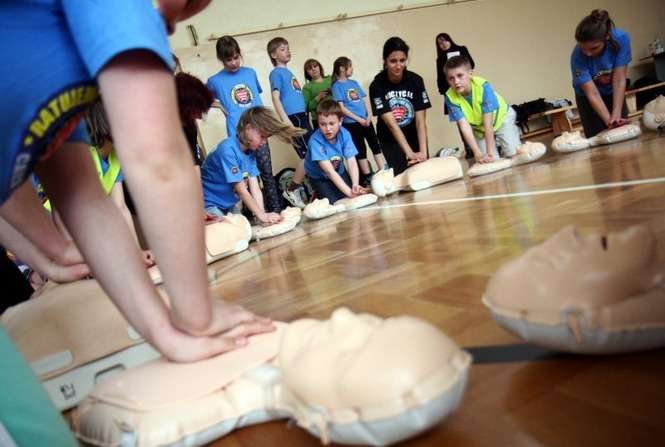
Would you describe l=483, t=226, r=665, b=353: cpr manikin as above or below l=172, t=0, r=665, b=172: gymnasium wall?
below

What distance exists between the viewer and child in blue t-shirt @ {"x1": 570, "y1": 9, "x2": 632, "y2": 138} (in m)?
2.74

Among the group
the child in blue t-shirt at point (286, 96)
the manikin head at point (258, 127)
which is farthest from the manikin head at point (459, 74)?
the child in blue t-shirt at point (286, 96)

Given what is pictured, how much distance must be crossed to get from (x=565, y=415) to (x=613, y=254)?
16cm

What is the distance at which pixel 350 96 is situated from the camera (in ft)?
14.0

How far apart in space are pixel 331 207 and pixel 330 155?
27.5 inches

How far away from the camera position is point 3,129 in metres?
0.51

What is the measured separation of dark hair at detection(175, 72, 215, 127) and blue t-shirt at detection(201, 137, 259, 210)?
2.21 feet

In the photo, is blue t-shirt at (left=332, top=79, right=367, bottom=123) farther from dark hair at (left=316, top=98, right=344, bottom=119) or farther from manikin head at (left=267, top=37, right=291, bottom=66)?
dark hair at (left=316, top=98, right=344, bottom=119)

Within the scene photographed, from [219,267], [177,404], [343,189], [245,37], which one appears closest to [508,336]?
[177,404]

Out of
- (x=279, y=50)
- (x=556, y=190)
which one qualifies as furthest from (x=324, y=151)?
(x=556, y=190)

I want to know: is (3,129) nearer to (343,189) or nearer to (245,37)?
(343,189)

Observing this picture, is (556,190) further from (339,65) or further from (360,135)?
(339,65)

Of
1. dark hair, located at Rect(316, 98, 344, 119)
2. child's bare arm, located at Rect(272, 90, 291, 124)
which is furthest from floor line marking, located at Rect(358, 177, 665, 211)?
child's bare arm, located at Rect(272, 90, 291, 124)

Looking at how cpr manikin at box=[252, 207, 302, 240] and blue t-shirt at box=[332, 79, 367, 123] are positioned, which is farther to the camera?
blue t-shirt at box=[332, 79, 367, 123]
